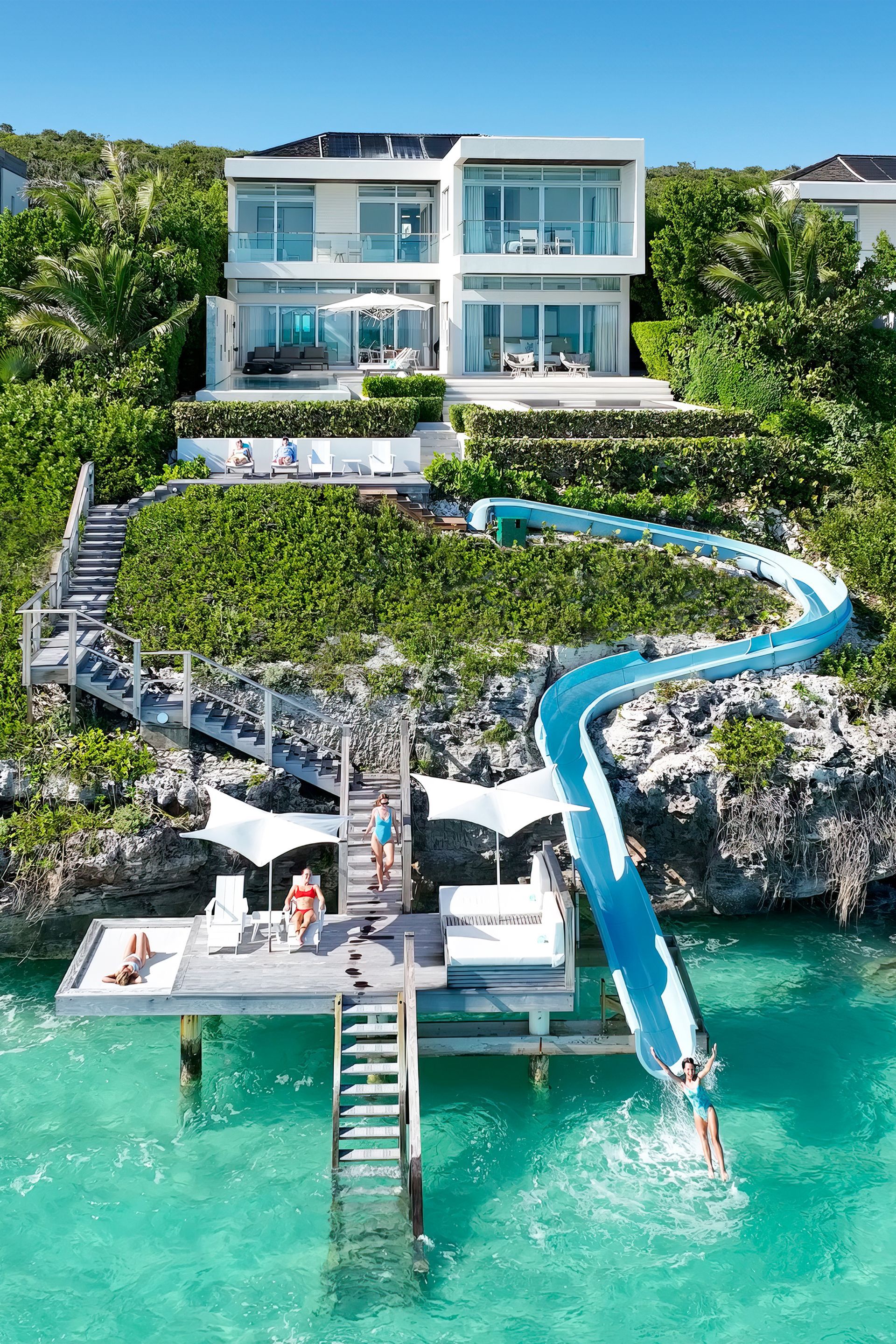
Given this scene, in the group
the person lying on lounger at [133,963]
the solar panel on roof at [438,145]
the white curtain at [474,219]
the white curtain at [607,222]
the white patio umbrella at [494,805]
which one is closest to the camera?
the person lying on lounger at [133,963]

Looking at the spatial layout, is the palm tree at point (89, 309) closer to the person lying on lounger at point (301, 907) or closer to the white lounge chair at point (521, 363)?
the white lounge chair at point (521, 363)

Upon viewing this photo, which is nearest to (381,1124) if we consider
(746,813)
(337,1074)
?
(337,1074)

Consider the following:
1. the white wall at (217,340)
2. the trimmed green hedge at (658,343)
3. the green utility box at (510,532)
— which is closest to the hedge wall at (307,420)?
the white wall at (217,340)

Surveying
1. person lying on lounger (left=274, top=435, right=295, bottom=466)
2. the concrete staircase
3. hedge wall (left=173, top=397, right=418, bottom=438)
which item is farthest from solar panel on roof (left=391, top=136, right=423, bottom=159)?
the concrete staircase

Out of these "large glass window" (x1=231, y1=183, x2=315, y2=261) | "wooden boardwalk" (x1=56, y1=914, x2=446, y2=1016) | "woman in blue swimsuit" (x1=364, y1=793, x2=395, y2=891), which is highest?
"large glass window" (x1=231, y1=183, x2=315, y2=261)

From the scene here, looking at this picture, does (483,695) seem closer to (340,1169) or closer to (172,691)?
(172,691)

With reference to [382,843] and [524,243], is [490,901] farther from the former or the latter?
[524,243]

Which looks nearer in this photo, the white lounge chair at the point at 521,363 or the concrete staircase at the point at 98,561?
the concrete staircase at the point at 98,561

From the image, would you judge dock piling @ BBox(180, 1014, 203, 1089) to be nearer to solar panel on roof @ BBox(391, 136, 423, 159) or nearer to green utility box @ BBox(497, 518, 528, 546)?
green utility box @ BBox(497, 518, 528, 546)
